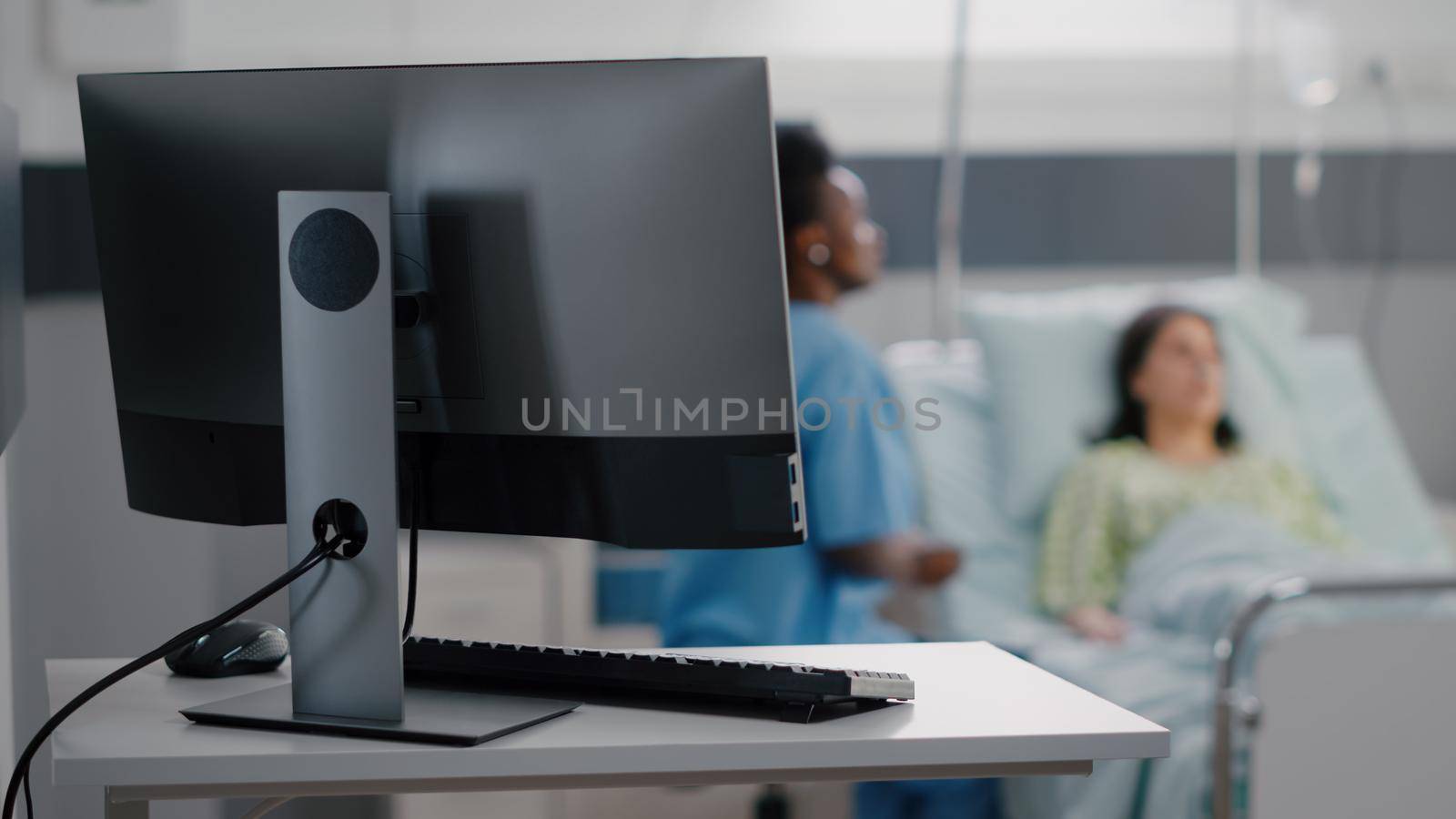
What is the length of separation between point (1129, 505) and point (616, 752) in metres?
2.03

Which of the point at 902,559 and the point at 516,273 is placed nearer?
the point at 516,273

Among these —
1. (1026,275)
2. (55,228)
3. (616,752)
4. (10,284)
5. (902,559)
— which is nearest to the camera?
(616,752)

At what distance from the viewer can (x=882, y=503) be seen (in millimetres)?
2068

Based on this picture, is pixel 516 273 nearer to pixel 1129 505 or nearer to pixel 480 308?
pixel 480 308

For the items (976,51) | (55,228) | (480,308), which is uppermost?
(976,51)

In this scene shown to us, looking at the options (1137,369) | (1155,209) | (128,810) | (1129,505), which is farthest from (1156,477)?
(128,810)

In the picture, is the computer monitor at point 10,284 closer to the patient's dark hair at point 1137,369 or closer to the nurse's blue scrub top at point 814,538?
the nurse's blue scrub top at point 814,538

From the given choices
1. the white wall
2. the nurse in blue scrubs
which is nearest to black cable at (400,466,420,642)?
the nurse in blue scrubs

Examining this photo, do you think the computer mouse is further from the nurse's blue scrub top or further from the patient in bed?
the patient in bed

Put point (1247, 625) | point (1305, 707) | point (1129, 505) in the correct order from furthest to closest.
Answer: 1. point (1129, 505)
2. point (1305, 707)
3. point (1247, 625)

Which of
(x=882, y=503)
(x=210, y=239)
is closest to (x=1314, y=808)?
(x=882, y=503)

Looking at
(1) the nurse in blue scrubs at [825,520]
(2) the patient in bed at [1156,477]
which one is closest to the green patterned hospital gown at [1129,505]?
(2) the patient in bed at [1156,477]

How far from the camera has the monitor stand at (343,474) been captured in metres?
0.87

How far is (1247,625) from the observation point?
1698 mm
